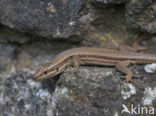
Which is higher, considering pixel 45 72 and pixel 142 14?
pixel 142 14

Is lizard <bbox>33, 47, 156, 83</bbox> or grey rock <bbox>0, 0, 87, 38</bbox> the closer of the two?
grey rock <bbox>0, 0, 87, 38</bbox>

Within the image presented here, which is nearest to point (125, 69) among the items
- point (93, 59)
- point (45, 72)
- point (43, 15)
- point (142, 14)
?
point (93, 59)

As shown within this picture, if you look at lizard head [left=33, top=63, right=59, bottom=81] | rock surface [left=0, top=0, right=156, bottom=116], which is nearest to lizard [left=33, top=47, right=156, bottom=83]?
lizard head [left=33, top=63, right=59, bottom=81]

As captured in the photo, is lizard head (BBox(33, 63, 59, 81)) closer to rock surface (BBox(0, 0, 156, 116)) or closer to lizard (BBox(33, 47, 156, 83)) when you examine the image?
lizard (BBox(33, 47, 156, 83))

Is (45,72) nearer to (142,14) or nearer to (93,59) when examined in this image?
(93,59)

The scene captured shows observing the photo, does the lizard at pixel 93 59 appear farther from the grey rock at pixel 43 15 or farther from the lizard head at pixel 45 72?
the grey rock at pixel 43 15

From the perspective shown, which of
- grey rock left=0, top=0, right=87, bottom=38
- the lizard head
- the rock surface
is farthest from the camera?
the lizard head

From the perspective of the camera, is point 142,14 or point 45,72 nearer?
point 142,14

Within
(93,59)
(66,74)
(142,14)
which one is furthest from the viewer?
(93,59)
